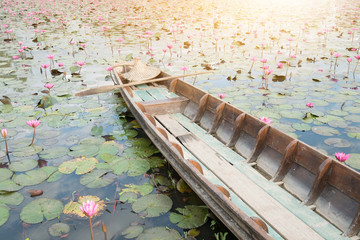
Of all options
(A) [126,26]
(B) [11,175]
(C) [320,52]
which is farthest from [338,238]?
(A) [126,26]

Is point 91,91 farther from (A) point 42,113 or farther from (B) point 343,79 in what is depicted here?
(B) point 343,79

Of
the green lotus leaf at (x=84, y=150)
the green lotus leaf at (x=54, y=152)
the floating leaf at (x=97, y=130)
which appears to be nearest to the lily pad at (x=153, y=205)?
the green lotus leaf at (x=84, y=150)

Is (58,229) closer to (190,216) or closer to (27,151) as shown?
(190,216)

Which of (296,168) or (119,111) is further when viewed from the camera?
(119,111)

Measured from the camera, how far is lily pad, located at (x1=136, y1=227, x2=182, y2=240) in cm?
234

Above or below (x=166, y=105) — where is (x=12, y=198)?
below

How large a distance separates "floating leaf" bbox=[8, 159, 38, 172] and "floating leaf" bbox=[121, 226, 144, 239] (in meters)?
1.52

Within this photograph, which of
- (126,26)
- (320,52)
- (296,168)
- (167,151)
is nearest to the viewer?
(296,168)

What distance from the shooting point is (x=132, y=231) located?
2.44 m

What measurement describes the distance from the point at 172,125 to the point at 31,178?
1935 millimetres

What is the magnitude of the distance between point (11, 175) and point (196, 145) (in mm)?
2138

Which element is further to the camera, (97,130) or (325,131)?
(97,130)

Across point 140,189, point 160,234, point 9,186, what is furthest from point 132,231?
point 9,186

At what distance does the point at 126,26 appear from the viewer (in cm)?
1289
